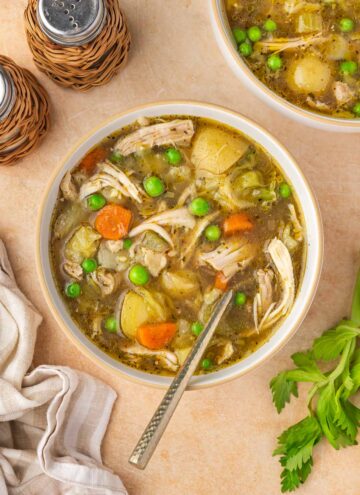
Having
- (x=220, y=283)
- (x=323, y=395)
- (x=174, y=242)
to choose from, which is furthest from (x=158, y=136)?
(x=323, y=395)

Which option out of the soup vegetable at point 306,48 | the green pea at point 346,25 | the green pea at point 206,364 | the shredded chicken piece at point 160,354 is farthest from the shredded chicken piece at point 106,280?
the green pea at point 346,25

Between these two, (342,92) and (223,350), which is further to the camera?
(342,92)

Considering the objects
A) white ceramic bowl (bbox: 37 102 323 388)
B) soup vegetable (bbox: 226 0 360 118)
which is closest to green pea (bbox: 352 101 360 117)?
soup vegetable (bbox: 226 0 360 118)

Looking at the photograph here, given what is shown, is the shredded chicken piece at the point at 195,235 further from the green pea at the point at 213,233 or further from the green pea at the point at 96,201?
the green pea at the point at 96,201

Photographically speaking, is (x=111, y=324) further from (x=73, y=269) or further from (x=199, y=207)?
(x=199, y=207)

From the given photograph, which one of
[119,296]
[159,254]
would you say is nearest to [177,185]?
[159,254]

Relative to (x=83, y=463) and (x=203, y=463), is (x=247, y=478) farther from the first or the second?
(x=83, y=463)

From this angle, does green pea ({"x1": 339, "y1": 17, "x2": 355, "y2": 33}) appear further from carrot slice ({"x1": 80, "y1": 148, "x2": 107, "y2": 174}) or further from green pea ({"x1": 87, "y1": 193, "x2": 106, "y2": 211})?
green pea ({"x1": 87, "y1": 193, "x2": 106, "y2": 211})
